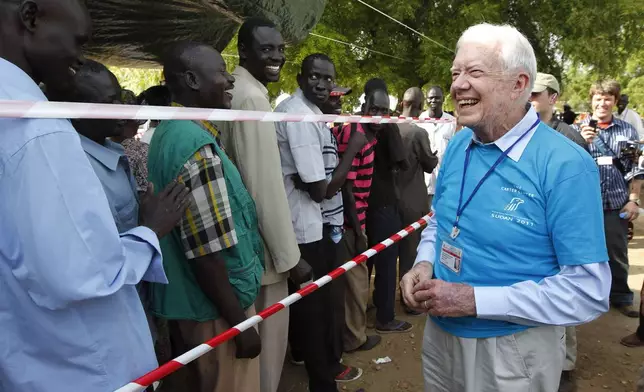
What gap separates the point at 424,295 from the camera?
1.75 metres

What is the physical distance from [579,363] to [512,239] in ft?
9.52

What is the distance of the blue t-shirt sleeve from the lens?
1552 mm

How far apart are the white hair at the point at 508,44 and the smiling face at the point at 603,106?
135 inches

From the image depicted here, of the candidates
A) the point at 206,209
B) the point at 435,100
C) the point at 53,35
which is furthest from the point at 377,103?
the point at 53,35

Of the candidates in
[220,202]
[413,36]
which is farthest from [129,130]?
[413,36]

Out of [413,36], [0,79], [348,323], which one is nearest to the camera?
[0,79]

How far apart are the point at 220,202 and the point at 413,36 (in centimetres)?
1159

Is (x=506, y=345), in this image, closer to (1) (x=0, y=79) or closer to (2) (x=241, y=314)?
(2) (x=241, y=314)

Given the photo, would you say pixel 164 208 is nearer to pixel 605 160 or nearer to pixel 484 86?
pixel 484 86

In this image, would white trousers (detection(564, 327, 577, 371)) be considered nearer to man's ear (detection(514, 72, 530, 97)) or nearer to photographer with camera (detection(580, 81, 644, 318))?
photographer with camera (detection(580, 81, 644, 318))

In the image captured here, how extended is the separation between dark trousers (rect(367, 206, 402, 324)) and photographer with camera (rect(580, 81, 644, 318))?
2012mm

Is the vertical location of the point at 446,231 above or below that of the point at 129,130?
below

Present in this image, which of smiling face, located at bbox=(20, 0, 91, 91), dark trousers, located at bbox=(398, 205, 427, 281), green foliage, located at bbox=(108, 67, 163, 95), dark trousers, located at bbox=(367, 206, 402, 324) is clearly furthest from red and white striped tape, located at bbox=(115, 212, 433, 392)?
green foliage, located at bbox=(108, 67, 163, 95)

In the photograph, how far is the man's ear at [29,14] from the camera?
1.20 metres
